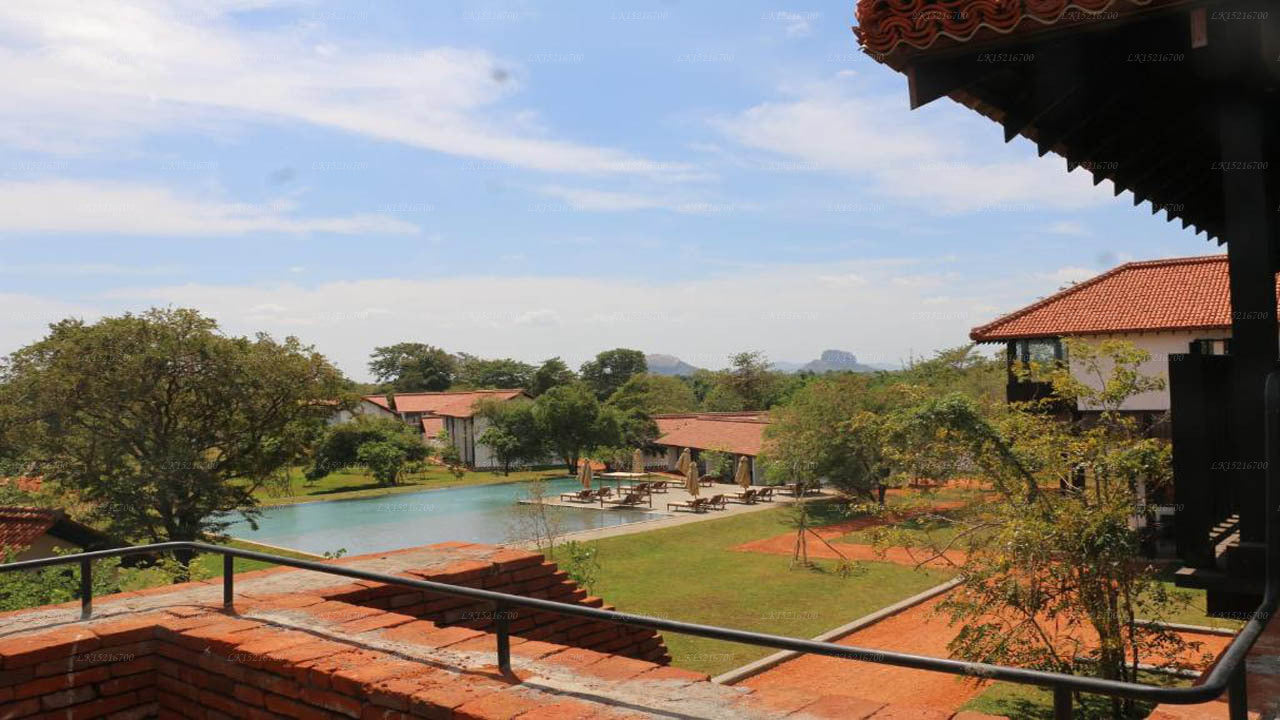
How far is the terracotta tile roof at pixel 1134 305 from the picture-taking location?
20.6 metres

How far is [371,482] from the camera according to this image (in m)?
44.9

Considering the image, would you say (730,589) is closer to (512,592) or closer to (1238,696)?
(512,592)

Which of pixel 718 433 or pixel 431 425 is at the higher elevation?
pixel 431 425

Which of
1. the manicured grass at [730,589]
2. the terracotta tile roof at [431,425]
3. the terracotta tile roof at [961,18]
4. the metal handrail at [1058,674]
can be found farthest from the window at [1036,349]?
the terracotta tile roof at [431,425]

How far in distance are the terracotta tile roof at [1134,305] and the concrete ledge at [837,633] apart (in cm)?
841

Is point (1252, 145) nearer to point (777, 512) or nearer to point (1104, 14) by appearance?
point (1104, 14)

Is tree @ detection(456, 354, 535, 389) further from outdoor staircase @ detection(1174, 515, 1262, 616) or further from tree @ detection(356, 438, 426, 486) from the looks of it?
outdoor staircase @ detection(1174, 515, 1262, 616)

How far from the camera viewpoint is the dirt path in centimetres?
1080

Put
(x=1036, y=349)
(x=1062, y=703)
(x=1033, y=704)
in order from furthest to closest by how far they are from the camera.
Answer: (x=1036, y=349)
(x=1033, y=704)
(x=1062, y=703)

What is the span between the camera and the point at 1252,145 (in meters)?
3.37

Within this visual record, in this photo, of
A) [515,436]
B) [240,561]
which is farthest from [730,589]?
[515,436]

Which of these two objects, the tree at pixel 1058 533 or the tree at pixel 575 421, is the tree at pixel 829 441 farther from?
the tree at pixel 1058 533

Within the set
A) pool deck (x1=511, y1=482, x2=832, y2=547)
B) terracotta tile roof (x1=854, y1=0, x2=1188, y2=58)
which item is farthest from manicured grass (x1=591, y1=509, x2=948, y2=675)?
terracotta tile roof (x1=854, y1=0, x2=1188, y2=58)

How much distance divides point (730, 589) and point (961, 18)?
1616 cm
